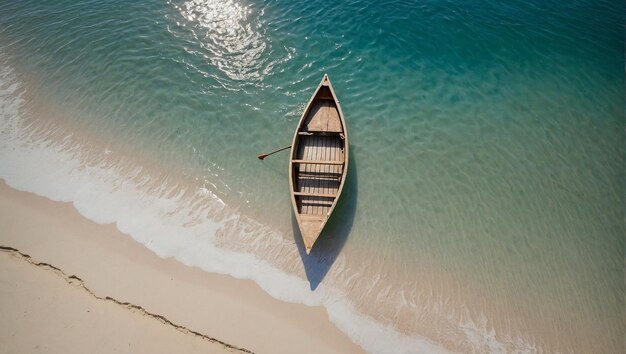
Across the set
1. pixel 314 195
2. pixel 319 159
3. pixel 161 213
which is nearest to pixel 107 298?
pixel 161 213

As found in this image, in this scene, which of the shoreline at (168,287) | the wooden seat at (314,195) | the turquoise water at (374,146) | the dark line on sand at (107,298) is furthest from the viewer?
the wooden seat at (314,195)

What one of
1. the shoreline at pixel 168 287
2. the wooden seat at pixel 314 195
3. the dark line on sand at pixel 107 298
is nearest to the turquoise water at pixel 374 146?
the shoreline at pixel 168 287

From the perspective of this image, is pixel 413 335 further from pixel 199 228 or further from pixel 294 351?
pixel 199 228

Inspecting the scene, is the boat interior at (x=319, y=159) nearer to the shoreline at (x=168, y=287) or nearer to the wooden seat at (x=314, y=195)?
the wooden seat at (x=314, y=195)

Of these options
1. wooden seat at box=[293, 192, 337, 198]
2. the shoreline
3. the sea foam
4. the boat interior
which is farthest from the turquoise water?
wooden seat at box=[293, 192, 337, 198]

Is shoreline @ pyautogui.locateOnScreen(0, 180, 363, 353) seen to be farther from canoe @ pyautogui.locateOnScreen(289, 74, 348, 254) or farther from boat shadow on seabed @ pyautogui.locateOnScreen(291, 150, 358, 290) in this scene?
canoe @ pyautogui.locateOnScreen(289, 74, 348, 254)

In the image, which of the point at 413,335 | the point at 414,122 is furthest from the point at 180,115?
the point at 413,335

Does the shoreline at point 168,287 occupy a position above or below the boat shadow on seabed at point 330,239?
below
